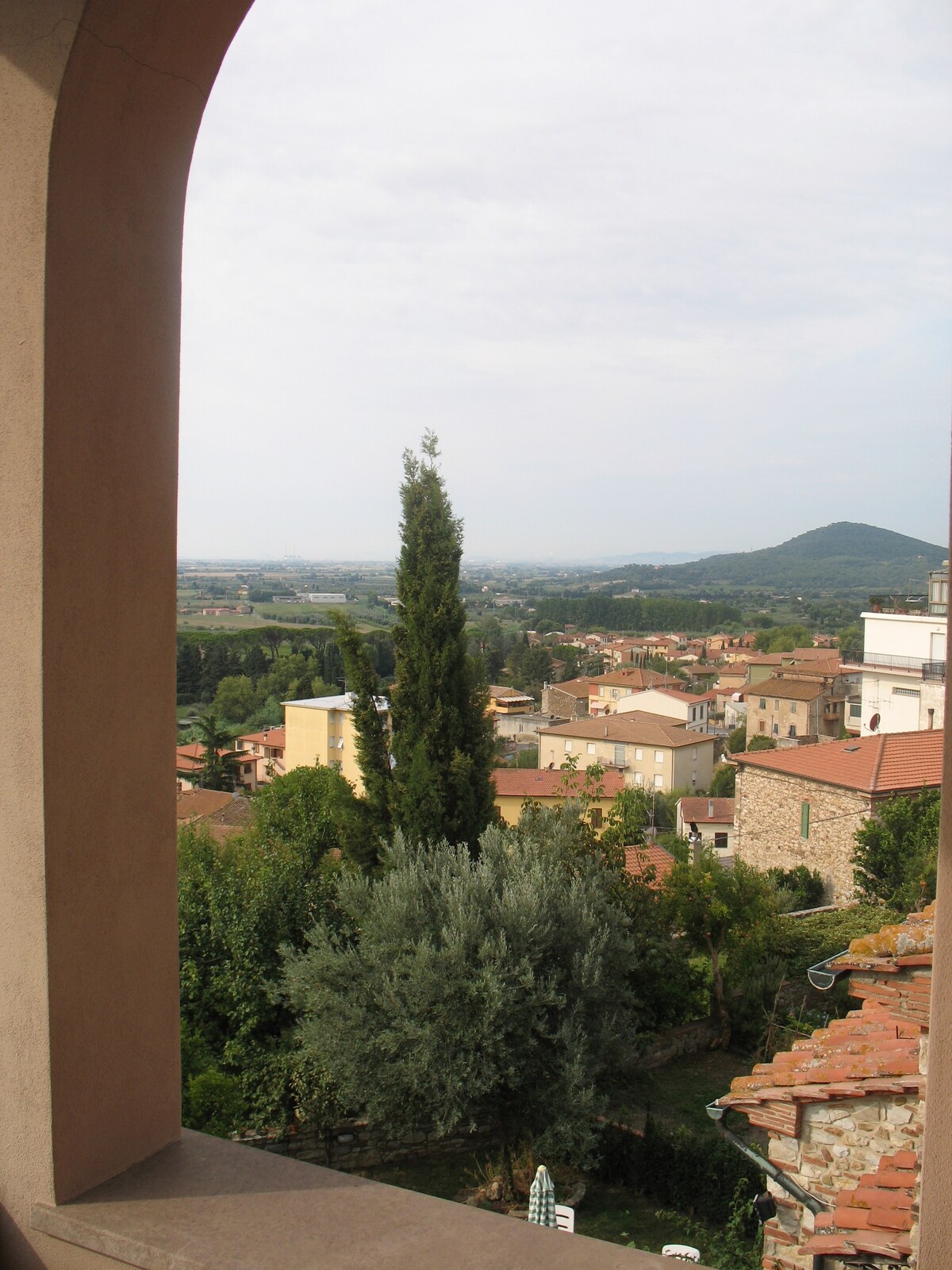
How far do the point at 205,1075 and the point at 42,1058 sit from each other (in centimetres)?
659

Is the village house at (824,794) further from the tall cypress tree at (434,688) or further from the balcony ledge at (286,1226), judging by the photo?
the balcony ledge at (286,1226)

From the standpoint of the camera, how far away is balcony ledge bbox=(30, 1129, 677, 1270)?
0.97 meters

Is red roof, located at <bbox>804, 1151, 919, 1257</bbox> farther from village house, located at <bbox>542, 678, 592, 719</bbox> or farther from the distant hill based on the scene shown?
the distant hill

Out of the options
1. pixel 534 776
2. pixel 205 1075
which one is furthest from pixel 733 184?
pixel 534 776

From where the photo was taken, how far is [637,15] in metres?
2.56

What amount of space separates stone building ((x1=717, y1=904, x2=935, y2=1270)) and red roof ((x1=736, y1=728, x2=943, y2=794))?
1358 cm

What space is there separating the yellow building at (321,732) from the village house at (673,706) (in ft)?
84.1

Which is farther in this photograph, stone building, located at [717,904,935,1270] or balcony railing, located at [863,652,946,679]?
balcony railing, located at [863,652,946,679]

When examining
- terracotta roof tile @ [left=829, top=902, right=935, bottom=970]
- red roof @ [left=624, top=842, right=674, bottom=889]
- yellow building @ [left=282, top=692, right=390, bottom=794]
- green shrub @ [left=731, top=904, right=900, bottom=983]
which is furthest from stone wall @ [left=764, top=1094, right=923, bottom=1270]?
yellow building @ [left=282, top=692, right=390, bottom=794]

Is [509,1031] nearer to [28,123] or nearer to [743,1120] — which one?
[743,1120]

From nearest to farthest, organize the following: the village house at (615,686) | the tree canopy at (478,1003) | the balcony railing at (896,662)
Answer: the tree canopy at (478,1003) < the balcony railing at (896,662) < the village house at (615,686)

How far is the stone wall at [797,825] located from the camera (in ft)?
57.0

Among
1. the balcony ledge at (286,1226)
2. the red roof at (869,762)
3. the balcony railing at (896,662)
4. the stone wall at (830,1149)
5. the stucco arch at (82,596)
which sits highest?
the stucco arch at (82,596)

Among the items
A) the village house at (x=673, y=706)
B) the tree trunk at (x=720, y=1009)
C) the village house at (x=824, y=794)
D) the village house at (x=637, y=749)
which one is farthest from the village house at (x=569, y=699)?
the tree trunk at (x=720, y=1009)
